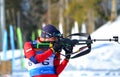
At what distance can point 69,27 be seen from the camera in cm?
5009

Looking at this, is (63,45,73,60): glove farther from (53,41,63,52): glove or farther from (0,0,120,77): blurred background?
(0,0,120,77): blurred background

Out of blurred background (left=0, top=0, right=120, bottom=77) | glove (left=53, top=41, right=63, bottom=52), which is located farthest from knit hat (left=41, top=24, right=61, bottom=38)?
blurred background (left=0, top=0, right=120, bottom=77)

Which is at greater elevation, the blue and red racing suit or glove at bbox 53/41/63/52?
glove at bbox 53/41/63/52

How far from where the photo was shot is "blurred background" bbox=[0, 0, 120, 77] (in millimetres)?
9609

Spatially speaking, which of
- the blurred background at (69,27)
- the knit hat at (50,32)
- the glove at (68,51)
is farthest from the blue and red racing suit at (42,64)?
the blurred background at (69,27)

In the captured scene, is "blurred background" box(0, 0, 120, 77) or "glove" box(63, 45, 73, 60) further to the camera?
"blurred background" box(0, 0, 120, 77)

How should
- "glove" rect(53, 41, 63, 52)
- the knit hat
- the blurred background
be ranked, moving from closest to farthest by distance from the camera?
"glove" rect(53, 41, 63, 52)
the knit hat
the blurred background

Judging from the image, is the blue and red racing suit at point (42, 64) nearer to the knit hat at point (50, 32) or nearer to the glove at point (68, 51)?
the glove at point (68, 51)

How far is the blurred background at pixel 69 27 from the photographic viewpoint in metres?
9.61

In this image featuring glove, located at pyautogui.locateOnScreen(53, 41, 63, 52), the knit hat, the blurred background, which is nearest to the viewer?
glove, located at pyautogui.locateOnScreen(53, 41, 63, 52)

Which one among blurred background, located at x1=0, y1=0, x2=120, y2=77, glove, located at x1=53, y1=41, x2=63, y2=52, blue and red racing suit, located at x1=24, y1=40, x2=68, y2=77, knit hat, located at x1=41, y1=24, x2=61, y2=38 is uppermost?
knit hat, located at x1=41, y1=24, x2=61, y2=38

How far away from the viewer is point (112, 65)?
31.3 ft

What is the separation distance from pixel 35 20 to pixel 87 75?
54.3m

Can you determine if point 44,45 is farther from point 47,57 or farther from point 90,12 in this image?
point 90,12
